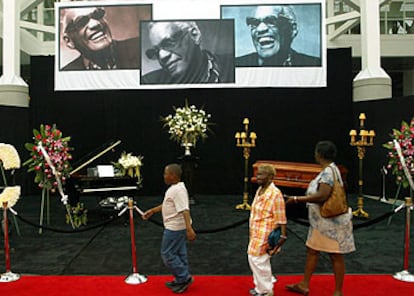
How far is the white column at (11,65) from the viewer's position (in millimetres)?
11148

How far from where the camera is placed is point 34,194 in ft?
36.6

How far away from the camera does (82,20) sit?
35.4 ft

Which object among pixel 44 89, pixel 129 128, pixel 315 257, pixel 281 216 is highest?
pixel 44 89

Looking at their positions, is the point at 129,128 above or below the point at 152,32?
below

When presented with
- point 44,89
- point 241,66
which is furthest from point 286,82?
point 44,89

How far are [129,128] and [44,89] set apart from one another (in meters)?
2.61

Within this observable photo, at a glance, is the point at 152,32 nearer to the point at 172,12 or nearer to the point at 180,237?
the point at 172,12

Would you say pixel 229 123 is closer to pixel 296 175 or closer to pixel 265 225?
pixel 296 175

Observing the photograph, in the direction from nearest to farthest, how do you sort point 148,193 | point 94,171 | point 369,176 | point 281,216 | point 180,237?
1. point 281,216
2. point 180,237
3. point 94,171
4. point 369,176
5. point 148,193

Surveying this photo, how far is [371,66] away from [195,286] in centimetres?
945

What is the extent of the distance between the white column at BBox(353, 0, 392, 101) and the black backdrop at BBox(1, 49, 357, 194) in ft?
1.10

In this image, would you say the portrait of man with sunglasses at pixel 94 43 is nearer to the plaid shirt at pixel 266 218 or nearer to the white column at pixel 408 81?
the plaid shirt at pixel 266 218

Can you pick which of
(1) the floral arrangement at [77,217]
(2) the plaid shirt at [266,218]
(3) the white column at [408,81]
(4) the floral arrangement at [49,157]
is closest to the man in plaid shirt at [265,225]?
(2) the plaid shirt at [266,218]

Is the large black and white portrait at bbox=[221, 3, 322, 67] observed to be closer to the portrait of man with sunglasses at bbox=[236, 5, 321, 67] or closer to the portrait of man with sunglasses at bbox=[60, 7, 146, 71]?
the portrait of man with sunglasses at bbox=[236, 5, 321, 67]
